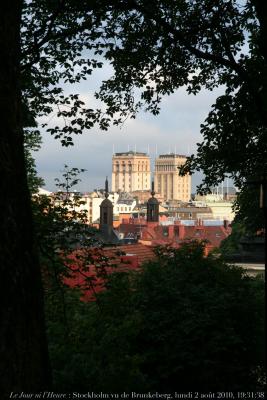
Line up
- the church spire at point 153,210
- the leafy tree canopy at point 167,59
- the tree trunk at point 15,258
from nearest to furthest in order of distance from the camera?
1. the tree trunk at point 15,258
2. the leafy tree canopy at point 167,59
3. the church spire at point 153,210

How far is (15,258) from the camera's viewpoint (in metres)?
5.59

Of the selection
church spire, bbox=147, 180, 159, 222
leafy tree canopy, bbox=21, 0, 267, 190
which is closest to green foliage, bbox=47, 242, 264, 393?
leafy tree canopy, bbox=21, 0, 267, 190

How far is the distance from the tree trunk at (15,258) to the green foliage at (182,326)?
230 inches

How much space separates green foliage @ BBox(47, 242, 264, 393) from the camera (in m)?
12.5

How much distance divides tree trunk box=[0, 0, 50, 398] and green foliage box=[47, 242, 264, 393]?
5840mm

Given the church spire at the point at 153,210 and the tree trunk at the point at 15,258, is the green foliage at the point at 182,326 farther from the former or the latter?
the church spire at the point at 153,210

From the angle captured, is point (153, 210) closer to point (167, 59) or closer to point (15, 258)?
point (167, 59)

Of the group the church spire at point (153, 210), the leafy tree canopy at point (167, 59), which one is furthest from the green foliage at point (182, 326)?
the church spire at point (153, 210)

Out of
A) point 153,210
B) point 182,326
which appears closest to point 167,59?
point 182,326

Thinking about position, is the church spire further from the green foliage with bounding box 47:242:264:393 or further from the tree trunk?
the tree trunk

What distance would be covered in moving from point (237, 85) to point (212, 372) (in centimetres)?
704

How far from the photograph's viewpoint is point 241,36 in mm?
12797

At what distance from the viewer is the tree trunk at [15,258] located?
17.9ft

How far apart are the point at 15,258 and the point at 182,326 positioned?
32.6 feet
